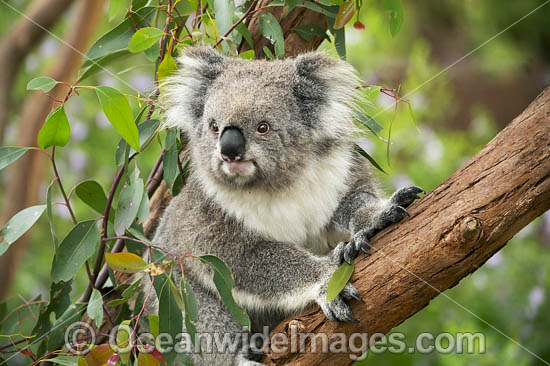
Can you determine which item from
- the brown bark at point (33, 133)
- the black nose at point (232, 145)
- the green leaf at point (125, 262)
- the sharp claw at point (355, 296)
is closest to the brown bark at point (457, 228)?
the sharp claw at point (355, 296)

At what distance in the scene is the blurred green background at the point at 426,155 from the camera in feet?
14.9

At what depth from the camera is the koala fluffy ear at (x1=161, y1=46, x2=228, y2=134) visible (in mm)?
2695

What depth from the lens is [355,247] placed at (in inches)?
95.2

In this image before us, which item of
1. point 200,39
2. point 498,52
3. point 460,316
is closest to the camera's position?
point 200,39

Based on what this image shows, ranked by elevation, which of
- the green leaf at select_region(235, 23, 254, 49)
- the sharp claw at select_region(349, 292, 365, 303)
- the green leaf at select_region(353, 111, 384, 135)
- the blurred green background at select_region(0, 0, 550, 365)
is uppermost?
the green leaf at select_region(235, 23, 254, 49)

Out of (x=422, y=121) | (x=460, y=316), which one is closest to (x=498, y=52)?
(x=422, y=121)

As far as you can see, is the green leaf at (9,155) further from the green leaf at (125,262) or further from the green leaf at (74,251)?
the green leaf at (125,262)

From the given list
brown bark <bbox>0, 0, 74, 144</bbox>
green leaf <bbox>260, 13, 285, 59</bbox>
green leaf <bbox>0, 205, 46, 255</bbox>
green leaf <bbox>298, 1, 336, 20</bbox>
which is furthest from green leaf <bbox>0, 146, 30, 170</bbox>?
brown bark <bbox>0, 0, 74, 144</bbox>

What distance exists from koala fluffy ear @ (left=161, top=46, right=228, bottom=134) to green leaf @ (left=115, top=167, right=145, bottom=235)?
1.05 feet

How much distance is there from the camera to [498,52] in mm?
8172

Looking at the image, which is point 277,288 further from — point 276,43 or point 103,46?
point 103,46

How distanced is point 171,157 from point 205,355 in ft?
2.88

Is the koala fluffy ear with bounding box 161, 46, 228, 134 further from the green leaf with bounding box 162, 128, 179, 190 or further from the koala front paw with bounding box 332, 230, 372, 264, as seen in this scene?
the koala front paw with bounding box 332, 230, 372, 264

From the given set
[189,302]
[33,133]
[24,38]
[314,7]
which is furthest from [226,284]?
[24,38]
